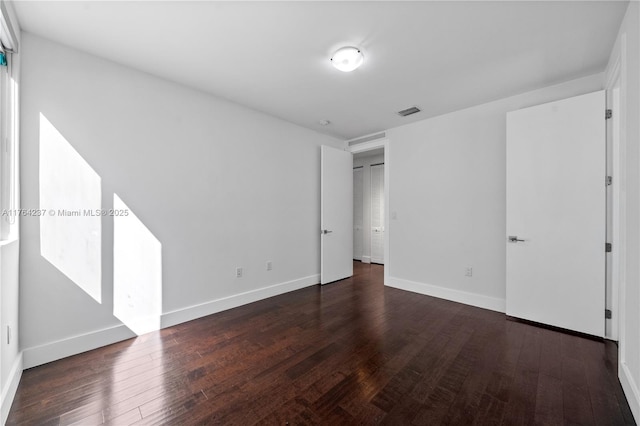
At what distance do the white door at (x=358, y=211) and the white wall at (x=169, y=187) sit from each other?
246cm

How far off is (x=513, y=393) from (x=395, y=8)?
109 inches

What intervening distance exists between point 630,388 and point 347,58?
3.09m

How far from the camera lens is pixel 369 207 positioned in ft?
20.7

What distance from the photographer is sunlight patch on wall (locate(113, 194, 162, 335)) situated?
2.45m

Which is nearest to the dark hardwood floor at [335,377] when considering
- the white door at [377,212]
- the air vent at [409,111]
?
the air vent at [409,111]

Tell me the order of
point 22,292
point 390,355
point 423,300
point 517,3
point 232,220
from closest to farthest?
point 517,3
point 22,292
point 390,355
point 232,220
point 423,300

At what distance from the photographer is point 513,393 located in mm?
1745

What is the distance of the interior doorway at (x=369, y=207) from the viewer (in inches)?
240

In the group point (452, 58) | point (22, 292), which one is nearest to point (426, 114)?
point (452, 58)

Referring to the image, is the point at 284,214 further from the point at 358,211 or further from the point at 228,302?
the point at 358,211

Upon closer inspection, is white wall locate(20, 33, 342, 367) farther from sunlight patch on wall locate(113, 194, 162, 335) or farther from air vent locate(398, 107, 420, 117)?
air vent locate(398, 107, 420, 117)

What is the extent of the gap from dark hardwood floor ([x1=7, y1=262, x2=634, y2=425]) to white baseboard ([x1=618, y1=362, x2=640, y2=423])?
Result: 0.16 ft

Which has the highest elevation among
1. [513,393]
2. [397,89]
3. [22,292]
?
[397,89]

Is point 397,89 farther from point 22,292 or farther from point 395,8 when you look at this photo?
point 22,292
